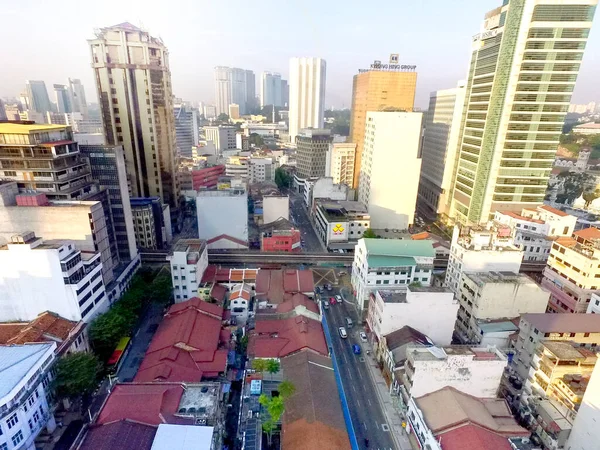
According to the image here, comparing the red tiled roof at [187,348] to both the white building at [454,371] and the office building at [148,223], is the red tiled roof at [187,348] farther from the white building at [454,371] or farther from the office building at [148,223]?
the office building at [148,223]

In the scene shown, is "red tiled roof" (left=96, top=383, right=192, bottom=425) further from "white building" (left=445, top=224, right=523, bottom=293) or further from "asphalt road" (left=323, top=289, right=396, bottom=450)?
"white building" (left=445, top=224, right=523, bottom=293)

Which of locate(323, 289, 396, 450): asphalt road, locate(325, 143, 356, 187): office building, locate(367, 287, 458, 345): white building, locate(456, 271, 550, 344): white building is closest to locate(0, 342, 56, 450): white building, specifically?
locate(323, 289, 396, 450): asphalt road

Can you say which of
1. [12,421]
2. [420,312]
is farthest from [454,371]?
[12,421]

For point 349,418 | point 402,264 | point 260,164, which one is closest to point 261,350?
point 349,418

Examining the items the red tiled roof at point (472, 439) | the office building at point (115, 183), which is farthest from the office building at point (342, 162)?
the red tiled roof at point (472, 439)

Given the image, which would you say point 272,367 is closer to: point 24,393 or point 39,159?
point 24,393
